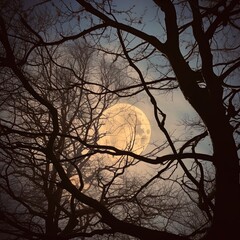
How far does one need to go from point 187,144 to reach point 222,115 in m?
0.68

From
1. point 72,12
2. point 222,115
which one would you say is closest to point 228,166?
point 222,115

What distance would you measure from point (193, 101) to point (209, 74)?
300mm

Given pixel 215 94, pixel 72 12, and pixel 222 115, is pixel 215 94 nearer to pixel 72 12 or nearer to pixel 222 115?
pixel 222 115

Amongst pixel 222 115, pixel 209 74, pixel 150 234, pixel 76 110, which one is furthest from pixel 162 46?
pixel 76 110

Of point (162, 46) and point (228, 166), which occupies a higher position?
point (162, 46)

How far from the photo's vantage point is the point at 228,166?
209 cm

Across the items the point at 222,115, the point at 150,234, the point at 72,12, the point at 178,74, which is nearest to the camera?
the point at 150,234

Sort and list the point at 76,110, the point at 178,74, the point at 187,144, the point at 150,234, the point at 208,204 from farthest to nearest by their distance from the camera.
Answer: the point at 76,110
the point at 187,144
the point at 178,74
the point at 208,204
the point at 150,234

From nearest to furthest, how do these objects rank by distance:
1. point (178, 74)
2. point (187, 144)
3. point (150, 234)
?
point (150, 234) < point (178, 74) < point (187, 144)

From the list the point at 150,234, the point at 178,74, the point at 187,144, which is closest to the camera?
the point at 150,234

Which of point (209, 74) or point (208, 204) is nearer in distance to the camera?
point (208, 204)

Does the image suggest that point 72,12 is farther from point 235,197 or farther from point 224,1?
point 235,197

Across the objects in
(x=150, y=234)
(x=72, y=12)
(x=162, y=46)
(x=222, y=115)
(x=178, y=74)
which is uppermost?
(x=72, y=12)

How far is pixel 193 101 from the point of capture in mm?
2449
